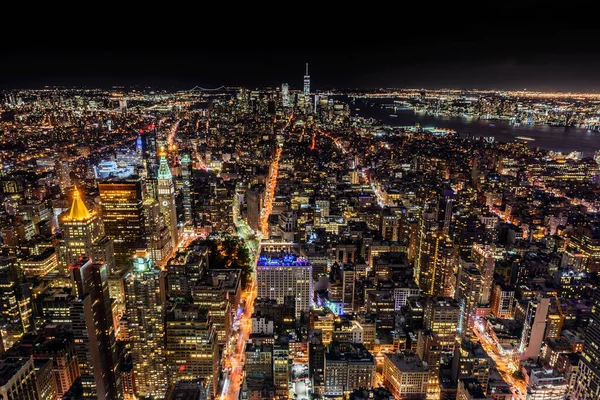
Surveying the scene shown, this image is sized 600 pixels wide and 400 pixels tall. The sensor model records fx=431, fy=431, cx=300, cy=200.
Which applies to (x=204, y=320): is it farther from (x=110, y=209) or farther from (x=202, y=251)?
(x=110, y=209)

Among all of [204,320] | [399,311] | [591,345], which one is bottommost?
[399,311]

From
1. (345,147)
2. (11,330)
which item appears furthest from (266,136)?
(11,330)

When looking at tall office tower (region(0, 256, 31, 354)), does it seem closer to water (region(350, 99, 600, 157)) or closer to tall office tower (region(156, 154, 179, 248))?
tall office tower (region(156, 154, 179, 248))

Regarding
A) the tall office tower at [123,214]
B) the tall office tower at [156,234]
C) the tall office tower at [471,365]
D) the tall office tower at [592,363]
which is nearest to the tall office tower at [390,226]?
the tall office tower at [471,365]

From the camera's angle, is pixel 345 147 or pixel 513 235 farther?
pixel 345 147

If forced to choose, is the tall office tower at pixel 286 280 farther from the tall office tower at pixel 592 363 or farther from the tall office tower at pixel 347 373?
the tall office tower at pixel 592 363

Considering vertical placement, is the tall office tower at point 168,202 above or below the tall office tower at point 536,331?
above

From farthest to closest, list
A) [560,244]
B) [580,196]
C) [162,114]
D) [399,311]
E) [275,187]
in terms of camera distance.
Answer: [162,114] → [275,187] → [580,196] → [560,244] → [399,311]

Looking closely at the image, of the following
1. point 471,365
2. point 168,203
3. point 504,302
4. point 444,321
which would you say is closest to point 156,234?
point 168,203
